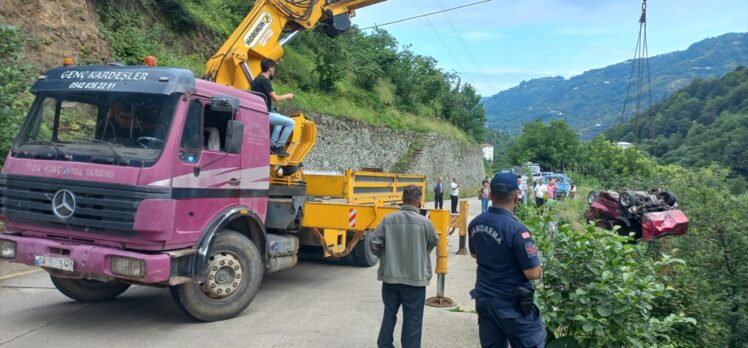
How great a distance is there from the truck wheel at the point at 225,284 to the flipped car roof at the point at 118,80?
5.64ft

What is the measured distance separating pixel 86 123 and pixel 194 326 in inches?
98.0

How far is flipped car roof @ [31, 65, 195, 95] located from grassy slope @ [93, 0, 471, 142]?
10030mm

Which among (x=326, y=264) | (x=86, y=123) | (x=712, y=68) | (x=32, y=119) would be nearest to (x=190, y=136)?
(x=86, y=123)

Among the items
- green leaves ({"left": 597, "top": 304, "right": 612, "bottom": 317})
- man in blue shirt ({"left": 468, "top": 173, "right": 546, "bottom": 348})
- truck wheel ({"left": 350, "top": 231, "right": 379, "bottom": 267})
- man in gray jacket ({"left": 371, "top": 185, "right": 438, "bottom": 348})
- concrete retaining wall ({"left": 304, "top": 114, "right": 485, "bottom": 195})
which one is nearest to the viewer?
man in blue shirt ({"left": 468, "top": 173, "right": 546, "bottom": 348})

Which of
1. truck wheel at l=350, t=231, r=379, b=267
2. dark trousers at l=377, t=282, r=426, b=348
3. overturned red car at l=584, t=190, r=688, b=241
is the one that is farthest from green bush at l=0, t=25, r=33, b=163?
overturned red car at l=584, t=190, r=688, b=241

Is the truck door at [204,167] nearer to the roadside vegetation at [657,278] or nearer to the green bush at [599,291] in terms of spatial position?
the roadside vegetation at [657,278]

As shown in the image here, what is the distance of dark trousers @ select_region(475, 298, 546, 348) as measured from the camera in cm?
385

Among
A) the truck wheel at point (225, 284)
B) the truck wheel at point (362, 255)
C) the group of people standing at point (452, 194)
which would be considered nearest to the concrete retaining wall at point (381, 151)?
the group of people standing at point (452, 194)

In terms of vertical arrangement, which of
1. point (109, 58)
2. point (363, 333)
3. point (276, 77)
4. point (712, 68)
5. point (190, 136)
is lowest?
point (363, 333)

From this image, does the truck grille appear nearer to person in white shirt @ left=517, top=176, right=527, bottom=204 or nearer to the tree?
person in white shirt @ left=517, top=176, right=527, bottom=204

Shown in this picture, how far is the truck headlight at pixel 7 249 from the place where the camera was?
5609mm

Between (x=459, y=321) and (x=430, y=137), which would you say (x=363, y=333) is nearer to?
(x=459, y=321)

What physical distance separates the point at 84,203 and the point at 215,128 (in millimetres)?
1555

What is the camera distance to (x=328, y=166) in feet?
78.0
